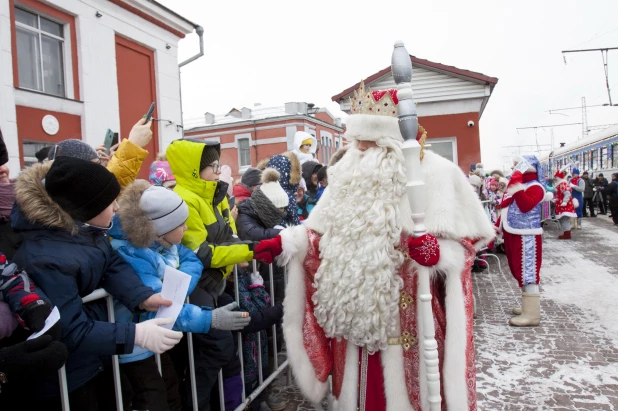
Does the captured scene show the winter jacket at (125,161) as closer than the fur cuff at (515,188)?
Yes

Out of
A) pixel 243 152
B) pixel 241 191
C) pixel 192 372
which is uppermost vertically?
pixel 243 152

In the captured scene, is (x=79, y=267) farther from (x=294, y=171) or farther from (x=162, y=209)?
(x=294, y=171)

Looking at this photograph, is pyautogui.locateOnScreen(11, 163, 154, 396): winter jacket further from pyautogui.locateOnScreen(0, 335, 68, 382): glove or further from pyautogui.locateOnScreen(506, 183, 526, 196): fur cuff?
pyautogui.locateOnScreen(506, 183, 526, 196): fur cuff

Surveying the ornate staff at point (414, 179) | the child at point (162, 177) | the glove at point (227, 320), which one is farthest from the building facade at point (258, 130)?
the glove at point (227, 320)

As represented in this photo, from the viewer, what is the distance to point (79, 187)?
1777 millimetres

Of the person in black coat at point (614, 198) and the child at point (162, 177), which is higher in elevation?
the child at point (162, 177)

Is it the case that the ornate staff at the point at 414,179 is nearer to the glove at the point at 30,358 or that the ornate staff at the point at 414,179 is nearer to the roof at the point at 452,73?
the glove at the point at 30,358

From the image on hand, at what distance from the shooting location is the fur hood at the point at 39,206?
167 centimetres

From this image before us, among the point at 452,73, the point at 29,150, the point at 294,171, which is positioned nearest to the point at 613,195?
the point at 452,73

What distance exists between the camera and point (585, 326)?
16.0 feet

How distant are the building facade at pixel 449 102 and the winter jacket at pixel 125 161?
10.1 m

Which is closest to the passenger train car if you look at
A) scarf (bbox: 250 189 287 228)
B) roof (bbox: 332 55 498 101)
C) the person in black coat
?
the person in black coat

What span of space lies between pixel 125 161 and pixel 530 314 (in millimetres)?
4583

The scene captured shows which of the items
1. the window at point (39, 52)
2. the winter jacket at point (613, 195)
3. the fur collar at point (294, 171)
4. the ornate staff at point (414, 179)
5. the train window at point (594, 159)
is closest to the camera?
the ornate staff at point (414, 179)
